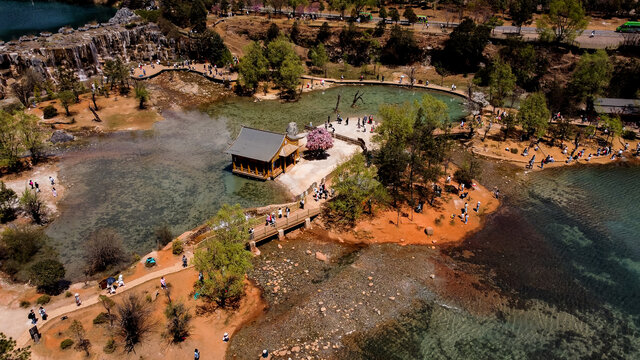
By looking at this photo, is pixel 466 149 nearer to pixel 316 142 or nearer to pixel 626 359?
pixel 316 142

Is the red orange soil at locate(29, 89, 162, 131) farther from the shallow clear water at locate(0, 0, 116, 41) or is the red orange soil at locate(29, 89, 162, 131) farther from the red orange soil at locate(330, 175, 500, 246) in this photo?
the shallow clear water at locate(0, 0, 116, 41)

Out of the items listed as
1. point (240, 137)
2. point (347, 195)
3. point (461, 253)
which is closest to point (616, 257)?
point (461, 253)

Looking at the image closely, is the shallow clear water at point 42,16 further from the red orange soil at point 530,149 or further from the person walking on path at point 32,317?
the red orange soil at point 530,149

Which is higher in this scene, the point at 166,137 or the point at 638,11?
the point at 638,11

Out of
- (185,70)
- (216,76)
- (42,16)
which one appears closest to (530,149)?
(216,76)

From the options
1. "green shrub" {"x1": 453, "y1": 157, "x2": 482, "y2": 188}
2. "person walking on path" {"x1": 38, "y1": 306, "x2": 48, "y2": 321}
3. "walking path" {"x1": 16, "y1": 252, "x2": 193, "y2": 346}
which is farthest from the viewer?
"green shrub" {"x1": 453, "y1": 157, "x2": 482, "y2": 188}

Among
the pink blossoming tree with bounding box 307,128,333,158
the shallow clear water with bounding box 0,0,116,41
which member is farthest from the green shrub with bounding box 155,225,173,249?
the shallow clear water with bounding box 0,0,116,41

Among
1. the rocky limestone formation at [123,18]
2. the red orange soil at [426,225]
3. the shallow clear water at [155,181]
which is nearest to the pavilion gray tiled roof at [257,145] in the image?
the shallow clear water at [155,181]
